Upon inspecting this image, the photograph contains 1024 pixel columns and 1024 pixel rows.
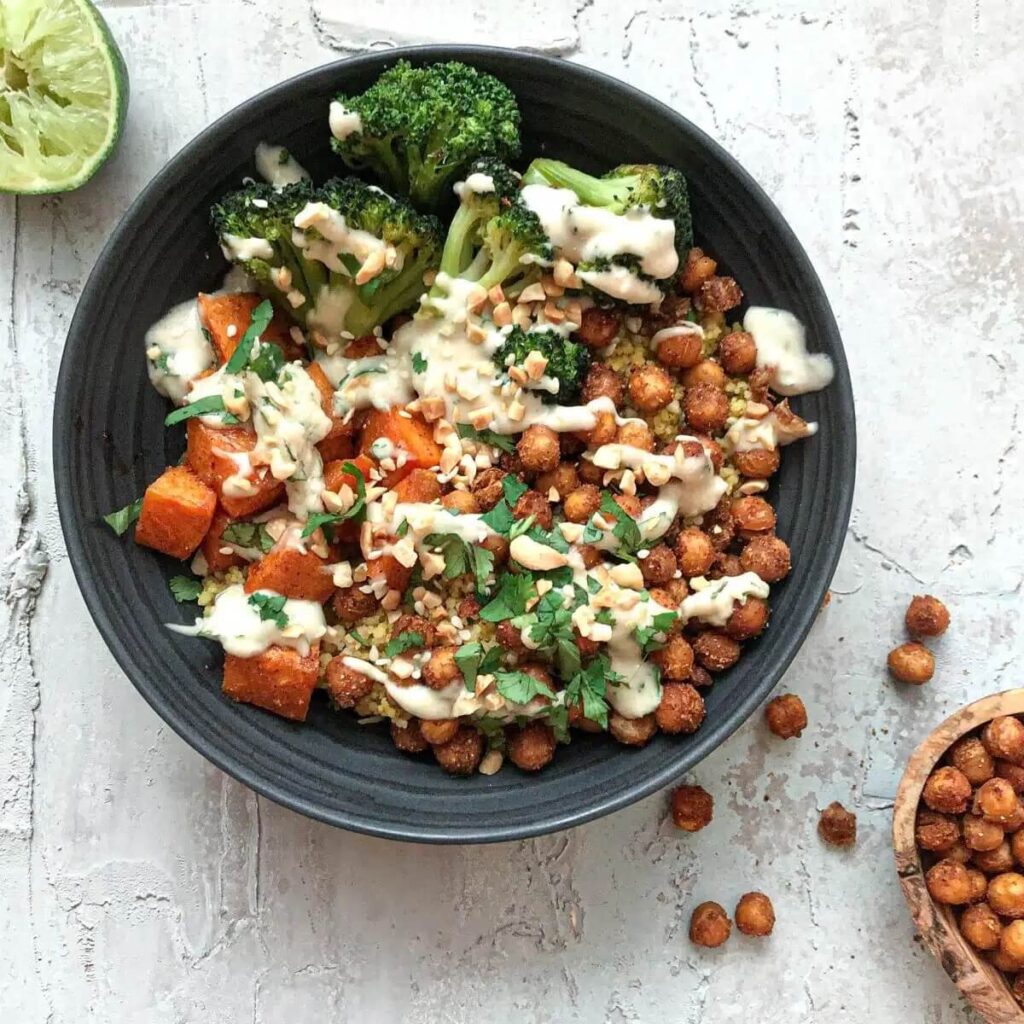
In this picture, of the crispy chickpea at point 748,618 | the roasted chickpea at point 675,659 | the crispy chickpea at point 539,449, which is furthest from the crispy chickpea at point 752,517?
the crispy chickpea at point 539,449

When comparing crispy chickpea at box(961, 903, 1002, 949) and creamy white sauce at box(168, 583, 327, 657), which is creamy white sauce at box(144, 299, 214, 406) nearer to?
creamy white sauce at box(168, 583, 327, 657)

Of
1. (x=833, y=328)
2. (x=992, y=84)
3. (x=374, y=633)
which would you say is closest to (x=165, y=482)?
(x=374, y=633)

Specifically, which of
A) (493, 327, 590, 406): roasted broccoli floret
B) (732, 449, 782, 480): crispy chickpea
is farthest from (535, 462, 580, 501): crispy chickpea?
(732, 449, 782, 480): crispy chickpea

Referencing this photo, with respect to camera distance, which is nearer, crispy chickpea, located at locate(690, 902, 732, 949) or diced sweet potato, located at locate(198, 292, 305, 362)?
diced sweet potato, located at locate(198, 292, 305, 362)

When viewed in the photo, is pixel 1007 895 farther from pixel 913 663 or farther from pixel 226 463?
pixel 226 463

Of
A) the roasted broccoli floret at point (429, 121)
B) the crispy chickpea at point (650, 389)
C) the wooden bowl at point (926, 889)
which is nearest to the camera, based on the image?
the roasted broccoli floret at point (429, 121)

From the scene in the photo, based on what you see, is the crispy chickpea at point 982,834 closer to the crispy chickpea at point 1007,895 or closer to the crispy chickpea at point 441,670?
the crispy chickpea at point 1007,895
